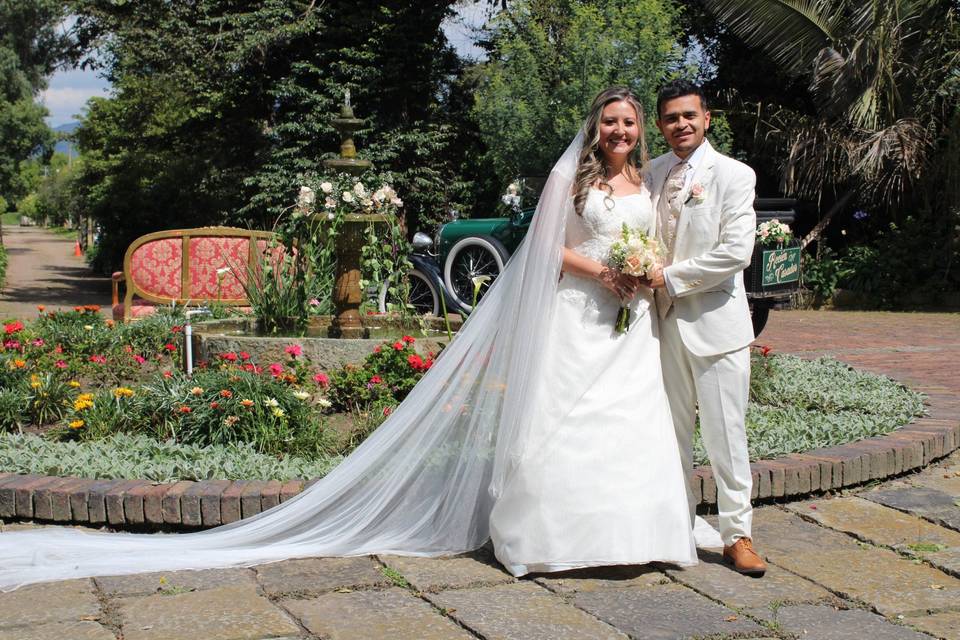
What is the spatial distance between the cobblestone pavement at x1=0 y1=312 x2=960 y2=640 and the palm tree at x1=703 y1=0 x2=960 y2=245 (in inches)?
492

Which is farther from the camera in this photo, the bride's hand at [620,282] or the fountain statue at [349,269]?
the fountain statue at [349,269]

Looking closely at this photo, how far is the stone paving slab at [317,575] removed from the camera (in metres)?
3.45

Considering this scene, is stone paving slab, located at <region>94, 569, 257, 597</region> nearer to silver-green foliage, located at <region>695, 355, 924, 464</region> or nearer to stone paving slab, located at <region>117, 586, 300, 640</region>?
stone paving slab, located at <region>117, 586, 300, 640</region>

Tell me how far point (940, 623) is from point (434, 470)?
1923mm

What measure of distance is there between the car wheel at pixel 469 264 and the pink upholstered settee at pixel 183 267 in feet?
6.46

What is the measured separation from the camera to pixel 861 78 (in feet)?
51.1

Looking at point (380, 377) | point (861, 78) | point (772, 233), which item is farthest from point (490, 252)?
point (861, 78)

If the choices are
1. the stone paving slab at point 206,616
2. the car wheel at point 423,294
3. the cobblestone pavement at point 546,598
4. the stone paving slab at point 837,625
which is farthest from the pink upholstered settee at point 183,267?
the stone paving slab at point 837,625

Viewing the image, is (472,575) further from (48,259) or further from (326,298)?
(48,259)

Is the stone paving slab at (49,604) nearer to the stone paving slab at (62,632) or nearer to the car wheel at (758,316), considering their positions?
the stone paving slab at (62,632)

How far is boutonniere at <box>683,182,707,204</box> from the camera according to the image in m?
3.75

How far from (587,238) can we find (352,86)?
1436 cm

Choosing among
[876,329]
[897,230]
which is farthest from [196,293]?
[897,230]

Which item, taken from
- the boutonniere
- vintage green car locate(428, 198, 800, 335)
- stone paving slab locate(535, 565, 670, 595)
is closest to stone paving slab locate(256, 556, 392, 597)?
stone paving slab locate(535, 565, 670, 595)
